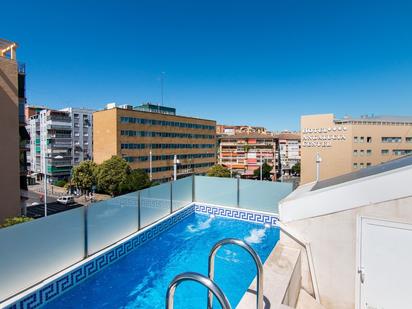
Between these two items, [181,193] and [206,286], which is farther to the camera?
[181,193]

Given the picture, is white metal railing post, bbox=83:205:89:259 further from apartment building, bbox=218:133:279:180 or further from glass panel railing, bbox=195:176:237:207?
apartment building, bbox=218:133:279:180

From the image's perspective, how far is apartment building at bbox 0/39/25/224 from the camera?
49.8 ft

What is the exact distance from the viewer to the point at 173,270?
5.49 m

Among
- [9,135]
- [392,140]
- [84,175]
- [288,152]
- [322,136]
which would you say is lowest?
[84,175]

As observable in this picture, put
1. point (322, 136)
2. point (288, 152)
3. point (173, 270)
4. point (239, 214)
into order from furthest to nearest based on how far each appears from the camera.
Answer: point (288, 152)
point (322, 136)
point (239, 214)
point (173, 270)

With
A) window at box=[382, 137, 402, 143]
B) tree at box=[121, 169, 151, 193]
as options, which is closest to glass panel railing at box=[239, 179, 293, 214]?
tree at box=[121, 169, 151, 193]

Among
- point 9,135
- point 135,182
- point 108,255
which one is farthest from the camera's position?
point 135,182

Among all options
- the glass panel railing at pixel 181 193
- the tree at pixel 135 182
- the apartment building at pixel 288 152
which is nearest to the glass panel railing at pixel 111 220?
the glass panel railing at pixel 181 193

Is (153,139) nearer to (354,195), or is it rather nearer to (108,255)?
(108,255)

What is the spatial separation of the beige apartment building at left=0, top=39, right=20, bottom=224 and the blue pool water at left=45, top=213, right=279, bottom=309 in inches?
565

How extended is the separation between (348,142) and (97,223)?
55.0 m

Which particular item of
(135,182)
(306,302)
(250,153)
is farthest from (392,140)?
(306,302)

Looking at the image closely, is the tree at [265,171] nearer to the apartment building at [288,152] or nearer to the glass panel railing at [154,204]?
the apartment building at [288,152]

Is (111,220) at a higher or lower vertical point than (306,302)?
higher
